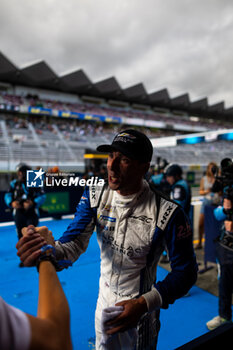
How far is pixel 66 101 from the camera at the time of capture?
1204 inches

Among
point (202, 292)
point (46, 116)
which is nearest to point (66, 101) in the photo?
point (46, 116)

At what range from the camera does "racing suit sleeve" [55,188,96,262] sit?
113 cm

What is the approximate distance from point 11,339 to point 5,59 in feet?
97.5

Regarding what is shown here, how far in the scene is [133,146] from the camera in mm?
1012

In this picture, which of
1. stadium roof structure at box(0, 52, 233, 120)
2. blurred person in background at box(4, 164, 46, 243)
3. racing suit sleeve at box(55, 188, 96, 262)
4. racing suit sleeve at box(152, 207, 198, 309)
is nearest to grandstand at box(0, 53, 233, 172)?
stadium roof structure at box(0, 52, 233, 120)

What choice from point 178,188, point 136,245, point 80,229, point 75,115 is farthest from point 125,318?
point 75,115

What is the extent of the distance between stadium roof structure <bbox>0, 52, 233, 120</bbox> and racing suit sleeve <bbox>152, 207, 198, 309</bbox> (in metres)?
29.2

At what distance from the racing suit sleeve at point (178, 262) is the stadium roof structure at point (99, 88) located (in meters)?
29.2

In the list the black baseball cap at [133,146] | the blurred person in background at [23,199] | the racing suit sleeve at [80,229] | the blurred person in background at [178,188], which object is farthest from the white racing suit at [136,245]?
the blurred person in background at [178,188]

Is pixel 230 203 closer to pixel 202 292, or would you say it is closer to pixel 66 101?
pixel 202 292

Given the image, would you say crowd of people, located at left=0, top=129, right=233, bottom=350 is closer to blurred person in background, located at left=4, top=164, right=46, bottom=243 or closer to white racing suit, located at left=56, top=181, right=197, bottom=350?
white racing suit, located at left=56, top=181, right=197, bottom=350

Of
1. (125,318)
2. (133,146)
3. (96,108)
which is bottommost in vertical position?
(125,318)

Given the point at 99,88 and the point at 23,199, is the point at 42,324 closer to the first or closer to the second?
the point at 23,199

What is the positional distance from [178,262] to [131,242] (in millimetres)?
236
